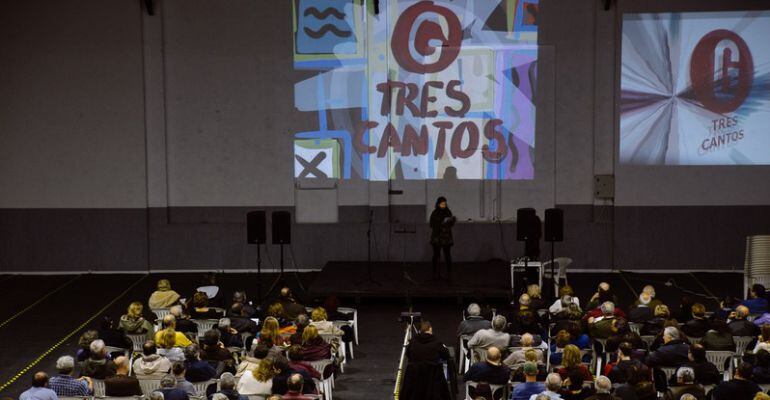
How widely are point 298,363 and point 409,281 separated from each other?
5.92m

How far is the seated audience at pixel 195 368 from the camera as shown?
950 cm

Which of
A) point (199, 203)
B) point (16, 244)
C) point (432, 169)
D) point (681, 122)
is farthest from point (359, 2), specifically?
point (16, 244)

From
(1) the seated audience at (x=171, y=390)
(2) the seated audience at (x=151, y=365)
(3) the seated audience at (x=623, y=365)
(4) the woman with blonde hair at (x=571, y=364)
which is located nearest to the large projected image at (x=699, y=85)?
(3) the seated audience at (x=623, y=365)

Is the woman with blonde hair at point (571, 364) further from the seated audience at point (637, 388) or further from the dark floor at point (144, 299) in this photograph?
the dark floor at point (144, 299)

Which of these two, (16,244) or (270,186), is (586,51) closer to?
(270,186)

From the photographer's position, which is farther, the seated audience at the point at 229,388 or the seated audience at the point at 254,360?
the seated audience at the point at 254,360

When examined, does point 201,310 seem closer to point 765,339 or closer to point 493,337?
point 493,337

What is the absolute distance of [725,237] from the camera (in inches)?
688

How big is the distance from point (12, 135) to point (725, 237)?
12.7 metres

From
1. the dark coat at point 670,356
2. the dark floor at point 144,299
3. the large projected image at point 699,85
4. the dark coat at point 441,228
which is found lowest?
the dark floor at point 144,299

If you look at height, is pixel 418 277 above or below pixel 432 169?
below

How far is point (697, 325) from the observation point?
1090 centimetres

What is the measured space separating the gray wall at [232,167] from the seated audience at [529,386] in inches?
338

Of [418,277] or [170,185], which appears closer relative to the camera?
[418,277]
